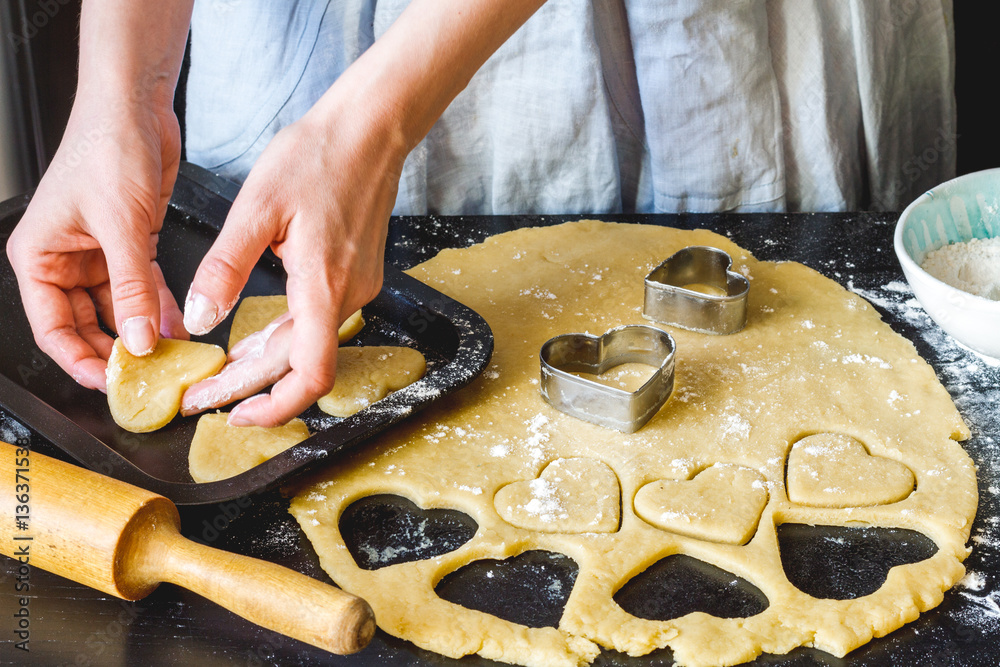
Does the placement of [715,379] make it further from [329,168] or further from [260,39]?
[260,39]

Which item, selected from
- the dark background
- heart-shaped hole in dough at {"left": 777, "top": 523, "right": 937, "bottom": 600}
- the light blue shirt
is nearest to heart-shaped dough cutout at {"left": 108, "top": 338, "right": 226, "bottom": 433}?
the light blue shirt

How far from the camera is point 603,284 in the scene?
A: 58.4 inches

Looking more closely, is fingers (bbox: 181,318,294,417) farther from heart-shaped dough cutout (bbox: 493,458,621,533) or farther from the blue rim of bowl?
the blue rim of bowl

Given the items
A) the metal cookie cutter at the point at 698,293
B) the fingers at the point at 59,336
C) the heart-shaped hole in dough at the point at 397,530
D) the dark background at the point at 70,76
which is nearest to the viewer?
the heart-shaped hole in dough at the point at 397,530

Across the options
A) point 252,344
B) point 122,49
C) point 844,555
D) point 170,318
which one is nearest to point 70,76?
point 122,49

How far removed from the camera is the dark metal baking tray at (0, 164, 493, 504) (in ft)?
3.23

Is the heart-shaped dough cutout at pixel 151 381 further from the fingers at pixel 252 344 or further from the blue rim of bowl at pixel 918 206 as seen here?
the blue rim of bowl at pixel 918 206

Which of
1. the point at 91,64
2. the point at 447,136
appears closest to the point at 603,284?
Result: the point at 447,136

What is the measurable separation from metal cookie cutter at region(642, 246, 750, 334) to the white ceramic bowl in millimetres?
246

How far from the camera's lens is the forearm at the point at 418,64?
109 cm

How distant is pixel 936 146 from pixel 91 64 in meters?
1.64

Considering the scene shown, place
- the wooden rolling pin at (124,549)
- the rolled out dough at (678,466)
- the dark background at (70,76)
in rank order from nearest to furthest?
the wooden rolling pin at (124,549) < the rolled out dough at (678,466) < the dark background at (70,76)

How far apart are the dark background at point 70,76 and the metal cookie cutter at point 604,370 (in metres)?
1.58

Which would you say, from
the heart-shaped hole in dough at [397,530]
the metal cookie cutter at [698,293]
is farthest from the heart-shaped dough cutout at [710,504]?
the metal cookie cutter at [698,293]
